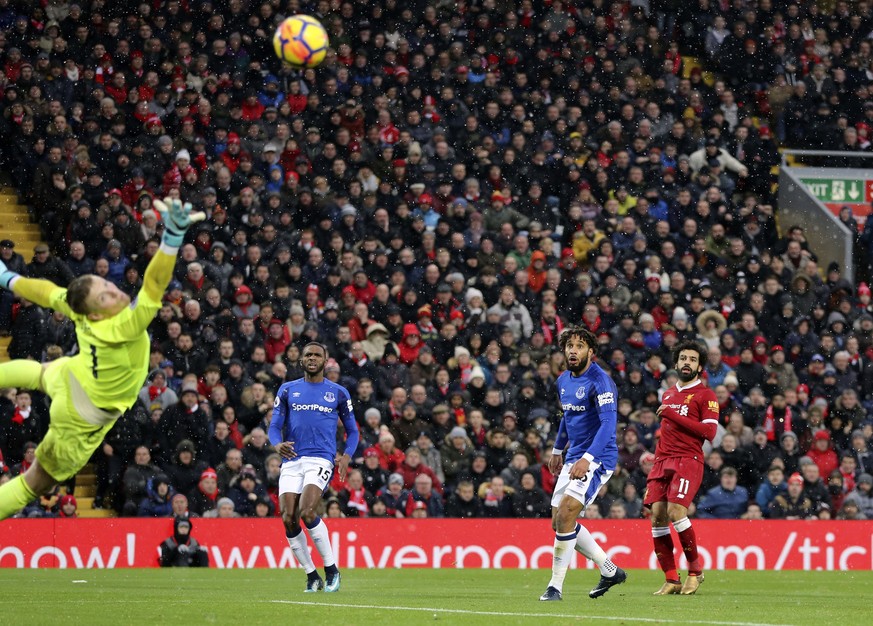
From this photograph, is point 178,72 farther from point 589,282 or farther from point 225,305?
point 589,282

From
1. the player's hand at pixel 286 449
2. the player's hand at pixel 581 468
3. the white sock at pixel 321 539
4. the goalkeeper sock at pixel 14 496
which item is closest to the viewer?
the goalkeeper sock at pixel 14 496

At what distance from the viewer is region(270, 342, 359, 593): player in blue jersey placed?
44.5 ft

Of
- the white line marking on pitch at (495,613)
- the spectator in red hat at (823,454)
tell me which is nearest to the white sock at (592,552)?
the white line marking on pitch at (495,613)

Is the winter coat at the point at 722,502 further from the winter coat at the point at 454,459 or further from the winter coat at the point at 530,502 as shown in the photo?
the winter coat at the point at 454,459

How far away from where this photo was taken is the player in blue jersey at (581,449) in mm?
12266

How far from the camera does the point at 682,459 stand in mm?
13273

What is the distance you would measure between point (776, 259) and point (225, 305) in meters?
9.17

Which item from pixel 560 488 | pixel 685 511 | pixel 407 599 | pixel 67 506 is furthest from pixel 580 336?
pixel 67 506

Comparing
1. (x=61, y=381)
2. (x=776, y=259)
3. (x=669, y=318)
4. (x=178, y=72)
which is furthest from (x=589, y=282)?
(x=61, y=381)

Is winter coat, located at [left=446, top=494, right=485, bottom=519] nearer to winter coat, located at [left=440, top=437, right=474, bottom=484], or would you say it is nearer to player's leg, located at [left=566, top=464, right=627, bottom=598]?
winter coat, located at [left=440, top=437, right=474, bottom=484]

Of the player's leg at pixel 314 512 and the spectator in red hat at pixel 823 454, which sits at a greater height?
the spectator in red hat at pixel 823 454

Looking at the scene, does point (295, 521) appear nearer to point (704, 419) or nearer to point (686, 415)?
point (686, 415)

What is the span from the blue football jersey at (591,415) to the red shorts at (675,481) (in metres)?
0.89

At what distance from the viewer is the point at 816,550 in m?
19.9
